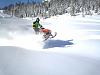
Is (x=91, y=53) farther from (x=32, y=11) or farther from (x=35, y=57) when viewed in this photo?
(x=32, y=11)

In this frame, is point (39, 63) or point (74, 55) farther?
point (74, 55)

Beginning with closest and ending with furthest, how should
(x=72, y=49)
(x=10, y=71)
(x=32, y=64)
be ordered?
(x=10, y=71) < (x=32, y=64) < (x=72, y=49)

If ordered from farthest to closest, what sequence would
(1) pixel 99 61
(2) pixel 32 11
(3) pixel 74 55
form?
1. (2) pixel 32 11
2. (3) pixel 74 55
3. (1) pixel 99 61

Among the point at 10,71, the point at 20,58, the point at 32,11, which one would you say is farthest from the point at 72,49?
the point at 32,11

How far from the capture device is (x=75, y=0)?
118 m

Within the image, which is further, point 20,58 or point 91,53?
point 91,53

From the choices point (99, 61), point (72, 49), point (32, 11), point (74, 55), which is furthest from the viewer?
point (32, 11)

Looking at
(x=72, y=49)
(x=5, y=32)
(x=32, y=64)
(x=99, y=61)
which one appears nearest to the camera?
(x=32, y=64)

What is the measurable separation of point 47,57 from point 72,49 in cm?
304

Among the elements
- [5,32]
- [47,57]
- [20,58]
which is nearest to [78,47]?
[47,57]

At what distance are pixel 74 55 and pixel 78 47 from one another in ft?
9.37

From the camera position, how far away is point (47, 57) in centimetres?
1363

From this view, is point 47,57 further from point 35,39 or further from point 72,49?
point 35,39

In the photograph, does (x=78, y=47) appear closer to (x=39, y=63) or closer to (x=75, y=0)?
(x=39, y=63)
